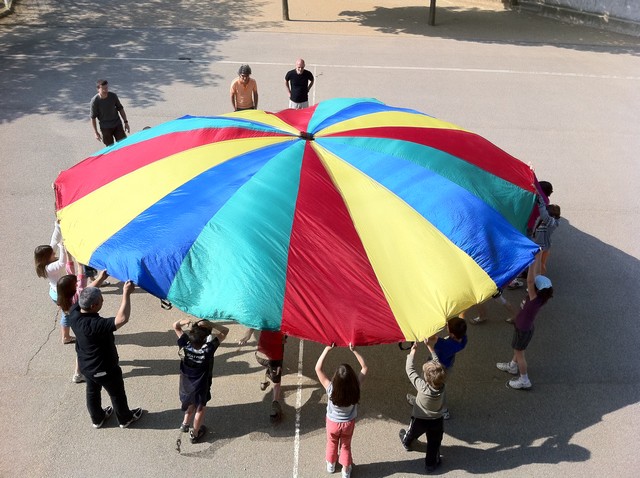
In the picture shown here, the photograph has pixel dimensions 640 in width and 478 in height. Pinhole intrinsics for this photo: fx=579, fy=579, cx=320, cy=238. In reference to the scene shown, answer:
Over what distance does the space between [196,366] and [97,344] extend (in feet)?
2.76

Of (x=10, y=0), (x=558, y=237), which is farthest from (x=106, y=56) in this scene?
(x=558, y=237)

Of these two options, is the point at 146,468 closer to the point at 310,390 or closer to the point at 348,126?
the point at 310,390

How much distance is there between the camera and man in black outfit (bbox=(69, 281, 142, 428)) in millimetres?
4746

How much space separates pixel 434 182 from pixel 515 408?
7.72ft

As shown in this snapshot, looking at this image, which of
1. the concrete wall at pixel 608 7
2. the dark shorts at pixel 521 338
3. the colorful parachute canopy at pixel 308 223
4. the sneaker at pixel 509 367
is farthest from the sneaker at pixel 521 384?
the concrete wall at pixel 608 7

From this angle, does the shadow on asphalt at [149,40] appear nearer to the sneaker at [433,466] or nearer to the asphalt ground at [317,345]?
the asphalt ground at [317,345]

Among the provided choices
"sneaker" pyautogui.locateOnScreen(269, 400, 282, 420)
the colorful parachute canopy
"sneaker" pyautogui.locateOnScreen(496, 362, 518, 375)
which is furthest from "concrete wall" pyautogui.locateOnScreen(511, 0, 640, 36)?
"sneaker" pyautogui.locateOnScreen(269, 400, 282, 420)

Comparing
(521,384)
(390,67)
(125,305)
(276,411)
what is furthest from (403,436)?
(390,67)

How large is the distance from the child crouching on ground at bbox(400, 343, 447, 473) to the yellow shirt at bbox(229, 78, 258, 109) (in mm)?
6006

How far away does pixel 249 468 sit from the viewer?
5.00 metres

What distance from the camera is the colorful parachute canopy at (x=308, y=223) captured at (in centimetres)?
466

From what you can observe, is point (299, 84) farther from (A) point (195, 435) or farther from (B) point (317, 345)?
(A) point (195, 435)

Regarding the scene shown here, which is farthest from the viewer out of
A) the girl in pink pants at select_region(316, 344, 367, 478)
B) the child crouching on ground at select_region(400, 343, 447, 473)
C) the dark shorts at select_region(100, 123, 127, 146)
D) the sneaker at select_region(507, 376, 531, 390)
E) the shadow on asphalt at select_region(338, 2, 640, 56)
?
the shadow on asphalt at select_region(338, 2, 640, 56)

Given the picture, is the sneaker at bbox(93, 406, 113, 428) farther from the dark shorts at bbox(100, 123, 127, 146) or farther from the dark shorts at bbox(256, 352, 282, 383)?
the dark shorts at bbox(100, 123, 127, 146)
